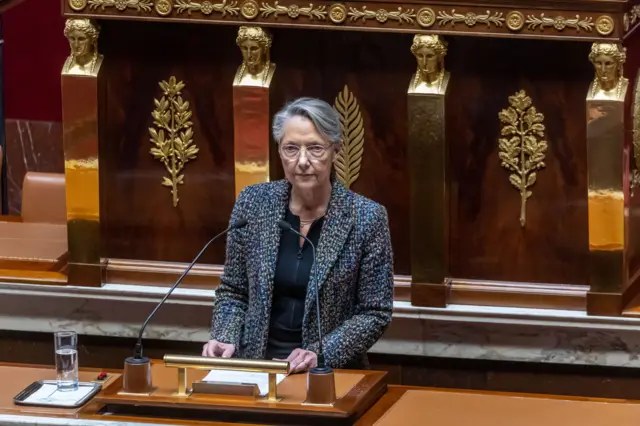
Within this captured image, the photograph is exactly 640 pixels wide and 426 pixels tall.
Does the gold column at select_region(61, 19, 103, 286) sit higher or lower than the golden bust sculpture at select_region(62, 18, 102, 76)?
lower

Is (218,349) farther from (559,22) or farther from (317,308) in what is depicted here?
(559,22)

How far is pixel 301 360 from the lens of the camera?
379cm

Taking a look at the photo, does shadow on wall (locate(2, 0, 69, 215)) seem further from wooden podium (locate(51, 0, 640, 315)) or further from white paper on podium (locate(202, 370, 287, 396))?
white paper on podium (locate(202, 370, 287, 396))

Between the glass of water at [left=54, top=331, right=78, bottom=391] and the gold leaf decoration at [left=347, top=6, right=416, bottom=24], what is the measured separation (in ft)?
5.25

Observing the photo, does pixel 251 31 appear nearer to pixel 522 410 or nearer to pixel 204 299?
pixel 204 299

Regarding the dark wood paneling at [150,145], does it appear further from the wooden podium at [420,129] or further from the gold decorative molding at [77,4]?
the gold decorative molding at [77,4]

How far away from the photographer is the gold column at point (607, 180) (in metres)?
4.70

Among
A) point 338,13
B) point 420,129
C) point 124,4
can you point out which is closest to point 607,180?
point 420,129

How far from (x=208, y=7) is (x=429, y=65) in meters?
0.72

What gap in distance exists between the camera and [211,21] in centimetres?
500

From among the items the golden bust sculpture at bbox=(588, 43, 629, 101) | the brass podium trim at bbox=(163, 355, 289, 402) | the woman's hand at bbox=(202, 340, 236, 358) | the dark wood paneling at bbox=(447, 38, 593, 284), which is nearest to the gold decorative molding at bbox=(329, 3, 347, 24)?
the dark wood paneling at bbox=(447, 38, 593, 284)

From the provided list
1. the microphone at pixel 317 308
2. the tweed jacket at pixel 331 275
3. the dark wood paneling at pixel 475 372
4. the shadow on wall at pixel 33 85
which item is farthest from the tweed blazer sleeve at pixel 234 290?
the shadow on wall at pixel 33 85

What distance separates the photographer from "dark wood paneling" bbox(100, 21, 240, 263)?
5.12 m

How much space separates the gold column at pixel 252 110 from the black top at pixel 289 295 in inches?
38.3
